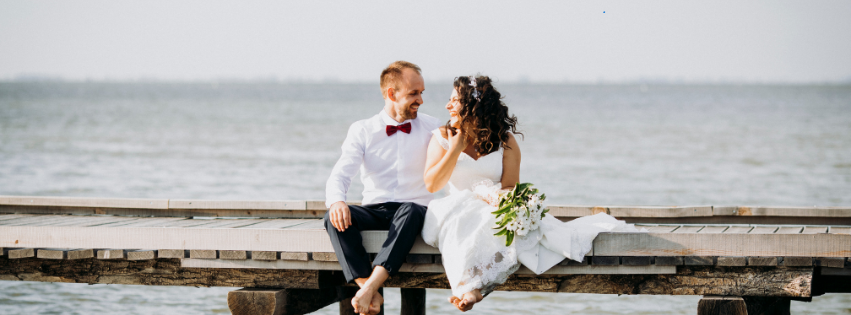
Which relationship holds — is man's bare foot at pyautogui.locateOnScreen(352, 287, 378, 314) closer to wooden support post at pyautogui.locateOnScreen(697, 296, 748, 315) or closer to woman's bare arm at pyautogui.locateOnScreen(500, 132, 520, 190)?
woman's bare arm at pyautogui.locateOnScreen(500, 132, 520, 190)

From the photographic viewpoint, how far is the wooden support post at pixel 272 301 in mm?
4340

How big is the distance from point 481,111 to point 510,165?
1.24ft

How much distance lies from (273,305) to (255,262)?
0.26 metres

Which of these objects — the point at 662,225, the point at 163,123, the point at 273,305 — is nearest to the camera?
the point at 273,305

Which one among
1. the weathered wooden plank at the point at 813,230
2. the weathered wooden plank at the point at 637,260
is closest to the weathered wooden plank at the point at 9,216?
the weathered wooden plank at the point at 637,260

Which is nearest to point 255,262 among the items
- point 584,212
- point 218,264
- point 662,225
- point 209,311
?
point 218,264

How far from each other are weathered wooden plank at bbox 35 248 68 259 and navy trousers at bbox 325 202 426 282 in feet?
5.38

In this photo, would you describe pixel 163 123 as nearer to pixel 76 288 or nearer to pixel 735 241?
pixel 76 288

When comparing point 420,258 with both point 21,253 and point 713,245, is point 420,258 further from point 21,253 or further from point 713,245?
point 21,253

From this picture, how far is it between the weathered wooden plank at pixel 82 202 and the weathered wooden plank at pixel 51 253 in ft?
4.01

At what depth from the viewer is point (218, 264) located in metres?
4.39

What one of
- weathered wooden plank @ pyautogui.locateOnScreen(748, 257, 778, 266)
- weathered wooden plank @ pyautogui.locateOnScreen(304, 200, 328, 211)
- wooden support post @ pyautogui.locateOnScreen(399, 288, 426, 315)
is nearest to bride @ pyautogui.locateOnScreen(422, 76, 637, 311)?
weathered wooden plank @ pyautogui.locateOnScreen(748, 257, 778, 266)

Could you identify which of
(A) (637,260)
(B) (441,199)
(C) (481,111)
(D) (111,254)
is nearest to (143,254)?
(D) (111,254)

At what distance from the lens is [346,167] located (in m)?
4.38
